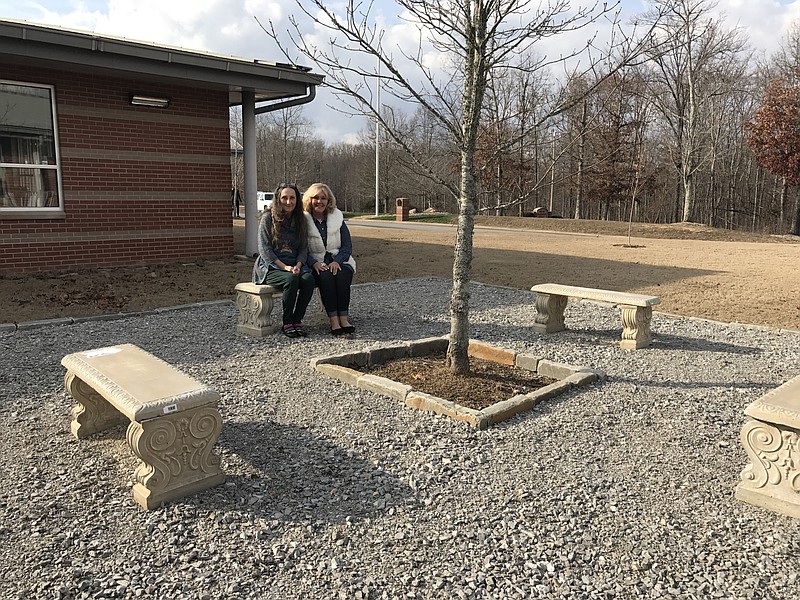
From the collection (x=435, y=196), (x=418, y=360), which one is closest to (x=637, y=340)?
(x=418, y=360)

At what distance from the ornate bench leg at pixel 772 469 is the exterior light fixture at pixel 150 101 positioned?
959 cm

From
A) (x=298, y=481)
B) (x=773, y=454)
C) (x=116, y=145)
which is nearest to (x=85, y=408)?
(x=298, y=481)

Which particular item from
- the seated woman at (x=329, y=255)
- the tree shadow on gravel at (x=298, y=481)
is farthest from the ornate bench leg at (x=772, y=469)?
the seated woman at (x=329, y=255)

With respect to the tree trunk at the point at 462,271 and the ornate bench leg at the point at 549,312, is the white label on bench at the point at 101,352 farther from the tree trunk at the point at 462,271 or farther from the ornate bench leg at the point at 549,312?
the ornate bench leg at the point at 549,312

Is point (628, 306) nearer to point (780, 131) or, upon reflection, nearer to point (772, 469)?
point (772, 469)

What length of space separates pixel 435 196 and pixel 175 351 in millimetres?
40712

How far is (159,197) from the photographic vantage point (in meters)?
10.3

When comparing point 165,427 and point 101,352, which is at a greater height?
point 101,352

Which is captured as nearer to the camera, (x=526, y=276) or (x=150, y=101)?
(x=150, y=101)

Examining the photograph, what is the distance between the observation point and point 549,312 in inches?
257

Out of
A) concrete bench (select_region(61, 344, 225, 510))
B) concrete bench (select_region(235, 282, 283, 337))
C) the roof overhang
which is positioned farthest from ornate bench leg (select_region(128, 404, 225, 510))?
the roof overhang

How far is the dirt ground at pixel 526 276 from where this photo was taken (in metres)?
7.64

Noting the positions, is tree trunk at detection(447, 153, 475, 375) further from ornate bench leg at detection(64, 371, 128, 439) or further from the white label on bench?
ornate bench leg at detection(64, 371, 128, 439)

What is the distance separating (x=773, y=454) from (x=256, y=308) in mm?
4511
